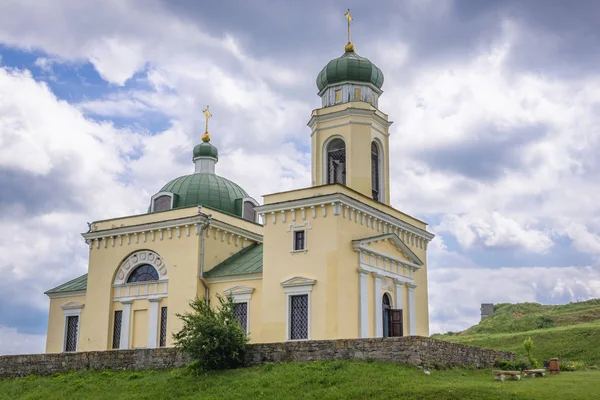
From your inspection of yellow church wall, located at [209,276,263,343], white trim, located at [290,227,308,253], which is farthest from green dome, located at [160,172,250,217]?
white trim, located at [290,227,308,253]

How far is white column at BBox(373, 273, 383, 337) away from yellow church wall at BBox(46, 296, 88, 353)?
15.4m

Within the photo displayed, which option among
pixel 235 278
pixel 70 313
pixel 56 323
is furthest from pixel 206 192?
pixel 56 323

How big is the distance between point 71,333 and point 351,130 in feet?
57.2

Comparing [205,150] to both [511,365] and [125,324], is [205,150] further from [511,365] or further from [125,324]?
[511,365]

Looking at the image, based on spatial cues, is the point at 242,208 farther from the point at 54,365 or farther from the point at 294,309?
the point at 54,365

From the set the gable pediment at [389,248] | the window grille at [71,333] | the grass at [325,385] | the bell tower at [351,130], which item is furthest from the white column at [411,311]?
the window grille at [71,333]

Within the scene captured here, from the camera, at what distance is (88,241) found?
35375 millimetres

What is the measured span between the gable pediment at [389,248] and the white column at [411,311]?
107cm

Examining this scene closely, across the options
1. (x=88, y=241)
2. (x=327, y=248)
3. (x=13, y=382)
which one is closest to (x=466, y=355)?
(x=327, y=248)

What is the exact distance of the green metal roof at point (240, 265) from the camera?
30.9 m

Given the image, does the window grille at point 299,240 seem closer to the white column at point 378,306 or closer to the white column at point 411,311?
the white column at point 378,306

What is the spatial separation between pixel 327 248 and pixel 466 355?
6783 mm

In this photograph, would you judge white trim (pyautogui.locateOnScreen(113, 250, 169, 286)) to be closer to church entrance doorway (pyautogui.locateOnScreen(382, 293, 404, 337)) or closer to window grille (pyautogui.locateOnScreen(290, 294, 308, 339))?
window grille (pyautogui.locateOnScreen(290, 294, 308, 339))

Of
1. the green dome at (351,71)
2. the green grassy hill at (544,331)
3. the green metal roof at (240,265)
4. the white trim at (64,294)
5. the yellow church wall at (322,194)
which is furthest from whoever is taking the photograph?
the white trim at (64,294)
